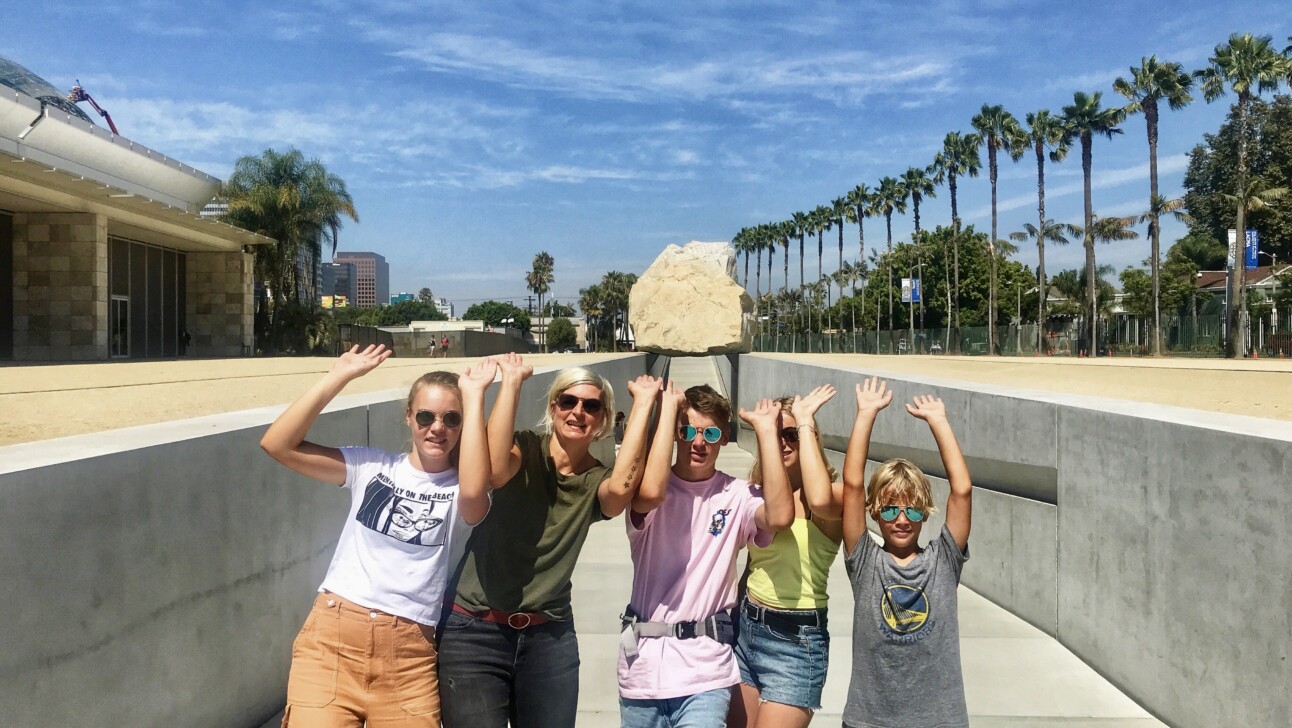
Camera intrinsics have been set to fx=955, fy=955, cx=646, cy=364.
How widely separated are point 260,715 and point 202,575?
83cm

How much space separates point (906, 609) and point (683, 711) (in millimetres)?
725

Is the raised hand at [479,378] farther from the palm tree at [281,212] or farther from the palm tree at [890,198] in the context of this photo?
the palm tree at [890,198]

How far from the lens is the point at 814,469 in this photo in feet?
9.78

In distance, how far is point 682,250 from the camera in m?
26.1

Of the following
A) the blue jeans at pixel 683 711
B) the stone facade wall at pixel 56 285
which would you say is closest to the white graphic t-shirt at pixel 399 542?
the blue jeans at pixel 683 711

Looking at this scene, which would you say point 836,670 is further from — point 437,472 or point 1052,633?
point 437,472

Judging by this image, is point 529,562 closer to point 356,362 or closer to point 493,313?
point 356,362

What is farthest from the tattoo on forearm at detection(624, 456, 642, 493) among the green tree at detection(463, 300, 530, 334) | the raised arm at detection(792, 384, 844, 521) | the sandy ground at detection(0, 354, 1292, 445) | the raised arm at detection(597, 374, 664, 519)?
the green tree at detection(463, 300, 530, 334)

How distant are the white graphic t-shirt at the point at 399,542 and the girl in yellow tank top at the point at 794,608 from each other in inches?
39.4

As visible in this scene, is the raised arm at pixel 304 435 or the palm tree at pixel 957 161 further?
the palm tree at pixel 957 161

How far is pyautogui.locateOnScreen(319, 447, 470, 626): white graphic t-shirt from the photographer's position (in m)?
2.66

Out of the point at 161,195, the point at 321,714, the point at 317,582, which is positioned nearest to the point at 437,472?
the point at 321,714

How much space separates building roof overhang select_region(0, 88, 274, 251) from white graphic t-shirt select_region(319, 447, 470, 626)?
861 inches

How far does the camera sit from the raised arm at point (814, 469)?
299cm
